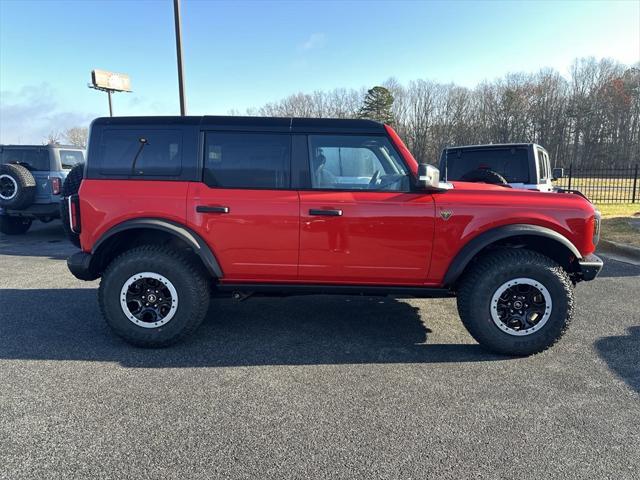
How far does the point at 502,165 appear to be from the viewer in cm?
687

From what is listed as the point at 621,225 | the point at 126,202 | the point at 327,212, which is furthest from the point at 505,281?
the point at 621,225

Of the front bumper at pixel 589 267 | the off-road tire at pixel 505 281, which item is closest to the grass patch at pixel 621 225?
the front bumper at pixel 589 267

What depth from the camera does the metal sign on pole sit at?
66.0ft

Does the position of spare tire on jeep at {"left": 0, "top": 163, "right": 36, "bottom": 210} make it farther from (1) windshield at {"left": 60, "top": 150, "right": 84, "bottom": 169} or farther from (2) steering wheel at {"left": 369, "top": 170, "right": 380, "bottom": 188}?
(2) steering wheel at {"left": 369, "top": 170, "right": 380, "bottom": 188}

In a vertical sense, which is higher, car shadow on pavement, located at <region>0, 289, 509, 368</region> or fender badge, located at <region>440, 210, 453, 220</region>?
fender badge, located at <region>440, 210, 453, 220</region>

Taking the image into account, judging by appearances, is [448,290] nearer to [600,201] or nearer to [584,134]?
[600,201]

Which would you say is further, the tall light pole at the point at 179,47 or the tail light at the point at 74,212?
the tall light pole at the point at 179,47

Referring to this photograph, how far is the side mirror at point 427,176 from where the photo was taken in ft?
10.7

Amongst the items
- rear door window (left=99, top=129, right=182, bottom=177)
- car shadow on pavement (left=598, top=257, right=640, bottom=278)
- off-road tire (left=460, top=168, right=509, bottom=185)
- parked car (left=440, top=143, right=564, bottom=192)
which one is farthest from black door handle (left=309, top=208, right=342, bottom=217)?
car shadow on pavement (left=598, top=257, right=640, bottom=278)

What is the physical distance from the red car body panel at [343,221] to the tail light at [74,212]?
0.08 meters

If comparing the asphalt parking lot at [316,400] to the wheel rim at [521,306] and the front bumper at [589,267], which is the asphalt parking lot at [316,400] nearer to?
the wheel rim at [521,306]

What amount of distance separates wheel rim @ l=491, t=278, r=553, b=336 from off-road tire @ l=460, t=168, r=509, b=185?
10.1ft

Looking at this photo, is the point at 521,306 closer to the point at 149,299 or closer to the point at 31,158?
the point at 149,299

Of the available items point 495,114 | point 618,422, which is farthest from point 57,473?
point 495,114
